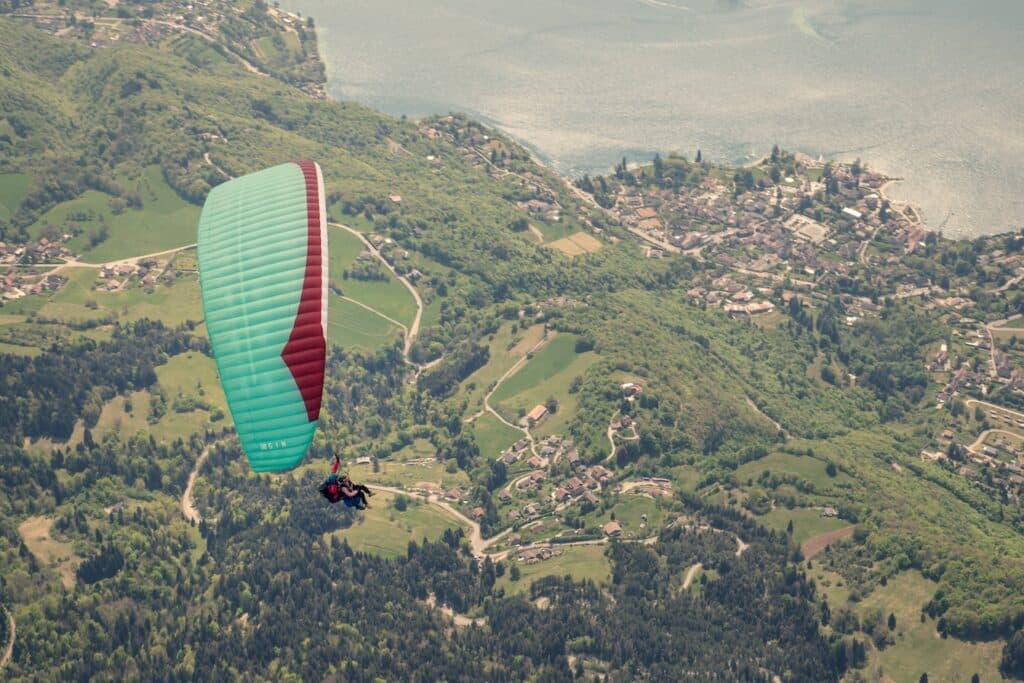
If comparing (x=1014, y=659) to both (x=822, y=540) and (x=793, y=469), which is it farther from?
(x=793, y=469)

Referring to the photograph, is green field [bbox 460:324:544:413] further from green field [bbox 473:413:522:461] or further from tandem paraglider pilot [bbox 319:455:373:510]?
tandem paraglider pilot [bbox 319:455:373:510]

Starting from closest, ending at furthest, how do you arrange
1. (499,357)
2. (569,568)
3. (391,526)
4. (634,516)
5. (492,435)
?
(569,568) < (391,526) < (634,516) < (492,435) < (499,357)

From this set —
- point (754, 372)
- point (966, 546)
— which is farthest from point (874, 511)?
point (754, 372)

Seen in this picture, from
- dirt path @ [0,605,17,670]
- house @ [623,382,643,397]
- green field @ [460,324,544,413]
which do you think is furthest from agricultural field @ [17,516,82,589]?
house @ [623,382,643,397]

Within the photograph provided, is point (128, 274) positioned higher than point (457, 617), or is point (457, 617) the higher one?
point (128, 274)

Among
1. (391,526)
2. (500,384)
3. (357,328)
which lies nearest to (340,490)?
(391,526)

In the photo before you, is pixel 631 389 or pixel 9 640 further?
pixel 631 389

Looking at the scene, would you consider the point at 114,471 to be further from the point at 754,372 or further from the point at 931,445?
the point at 931,445
